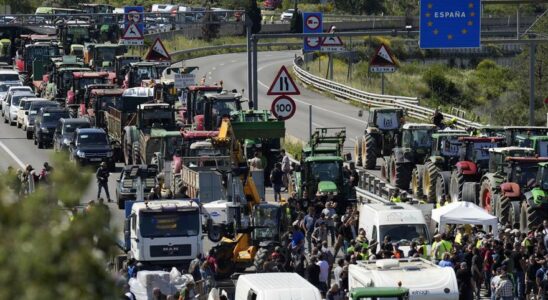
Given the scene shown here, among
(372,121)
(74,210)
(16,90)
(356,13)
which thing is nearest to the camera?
(74,210)

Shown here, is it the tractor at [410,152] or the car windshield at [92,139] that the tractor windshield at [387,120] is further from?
the car windshield at [92,139]

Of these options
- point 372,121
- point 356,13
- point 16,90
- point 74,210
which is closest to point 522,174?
point 372,121

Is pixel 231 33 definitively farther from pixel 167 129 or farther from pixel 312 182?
pixel 312 182

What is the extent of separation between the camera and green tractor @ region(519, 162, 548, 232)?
30562 millimetres

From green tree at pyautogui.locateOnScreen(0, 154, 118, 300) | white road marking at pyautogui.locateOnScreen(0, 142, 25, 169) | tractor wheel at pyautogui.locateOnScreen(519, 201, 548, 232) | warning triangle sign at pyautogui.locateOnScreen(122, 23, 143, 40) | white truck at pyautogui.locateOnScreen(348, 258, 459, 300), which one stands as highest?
green tree at pyautogui.locateOnScreen(0, 154, 118, 300)

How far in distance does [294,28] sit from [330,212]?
2265 inches

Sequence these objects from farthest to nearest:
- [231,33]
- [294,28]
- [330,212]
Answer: [231,33], [294,28], [330,212]

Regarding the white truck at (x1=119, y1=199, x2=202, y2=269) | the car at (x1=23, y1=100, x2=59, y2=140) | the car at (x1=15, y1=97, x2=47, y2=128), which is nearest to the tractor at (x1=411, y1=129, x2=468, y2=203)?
the white truck at (x1=119, y1=199, x2=202, y2=269)

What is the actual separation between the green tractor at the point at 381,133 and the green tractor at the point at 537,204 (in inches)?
543

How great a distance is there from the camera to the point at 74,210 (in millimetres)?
9180

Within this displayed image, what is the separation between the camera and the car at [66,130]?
152 feet

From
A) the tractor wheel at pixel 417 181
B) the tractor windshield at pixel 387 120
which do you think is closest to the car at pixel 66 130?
the tractor windshield at pixel 387 120

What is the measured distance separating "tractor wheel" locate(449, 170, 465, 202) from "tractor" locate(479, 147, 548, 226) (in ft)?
6.03

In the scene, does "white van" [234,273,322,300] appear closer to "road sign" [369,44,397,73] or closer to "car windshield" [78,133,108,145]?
"car windshield" [78,133,108,145]
